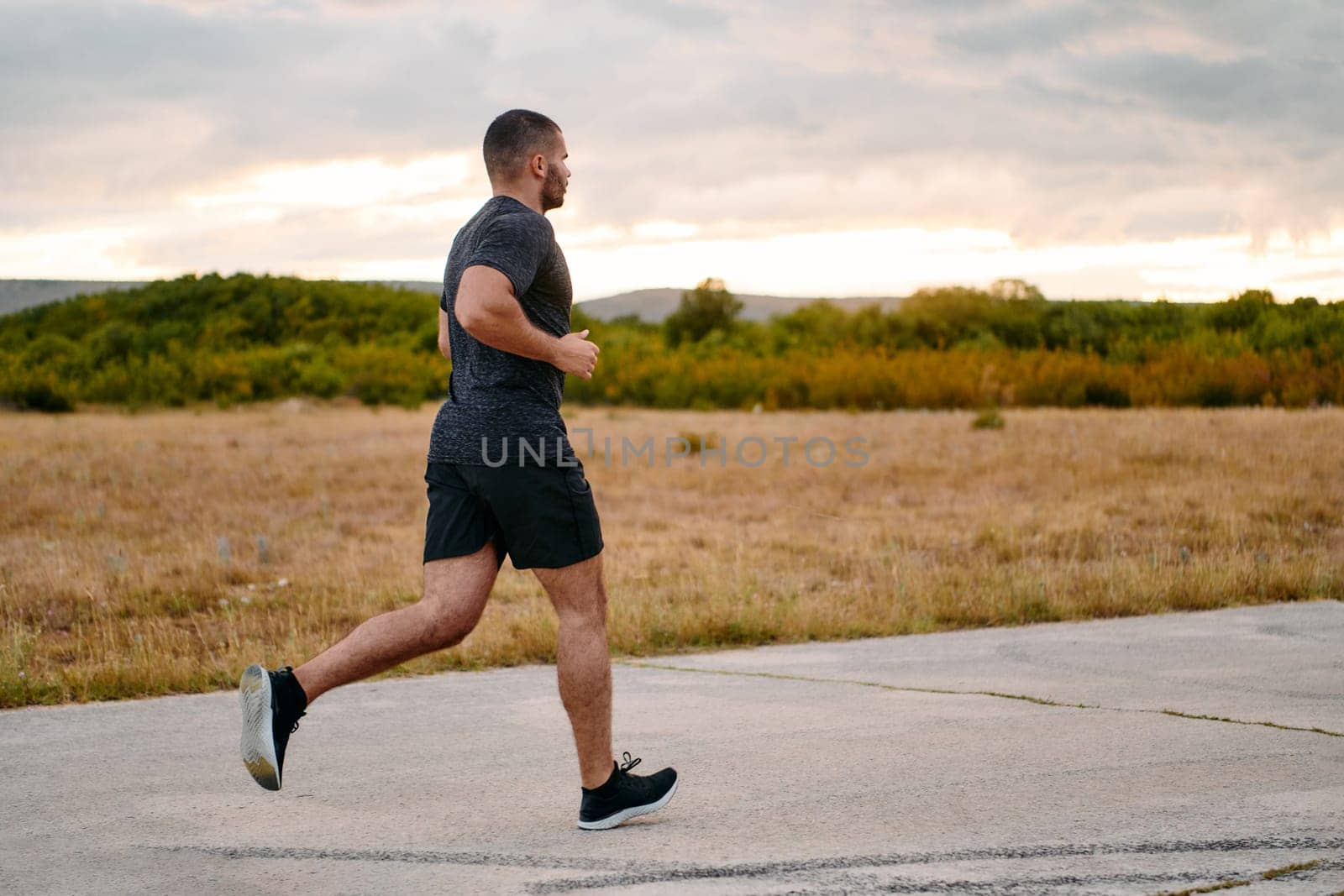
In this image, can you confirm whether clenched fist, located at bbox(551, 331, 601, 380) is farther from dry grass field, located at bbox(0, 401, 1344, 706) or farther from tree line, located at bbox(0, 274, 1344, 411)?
tree line, located at bbox(0, 274, 1344, 411)

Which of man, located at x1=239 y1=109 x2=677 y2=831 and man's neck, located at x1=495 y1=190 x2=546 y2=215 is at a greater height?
man's neck, located at x1=495 y1=190 x2=546 y2=215

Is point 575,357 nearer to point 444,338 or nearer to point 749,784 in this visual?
point 444,338

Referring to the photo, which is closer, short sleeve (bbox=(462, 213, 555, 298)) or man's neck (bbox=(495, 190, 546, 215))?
short sleeve (bbox=(462, 213, 555, 298))

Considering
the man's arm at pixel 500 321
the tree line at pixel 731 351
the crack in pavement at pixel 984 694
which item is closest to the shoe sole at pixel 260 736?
the man's arm at pixel 500 321

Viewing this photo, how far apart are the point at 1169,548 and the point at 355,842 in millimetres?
7709

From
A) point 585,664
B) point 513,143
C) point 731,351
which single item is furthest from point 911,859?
point 731,351

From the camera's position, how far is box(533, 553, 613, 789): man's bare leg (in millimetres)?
A: 4008

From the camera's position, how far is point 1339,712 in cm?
531

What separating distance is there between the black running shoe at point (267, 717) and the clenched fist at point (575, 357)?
128 centimetres

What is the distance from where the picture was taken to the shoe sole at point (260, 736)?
4.03 metres

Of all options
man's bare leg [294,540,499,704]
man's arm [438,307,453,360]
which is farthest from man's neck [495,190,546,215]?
man's bare leg [294,540,499,704]

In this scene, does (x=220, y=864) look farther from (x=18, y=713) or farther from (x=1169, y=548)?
(x=1169, y=548)

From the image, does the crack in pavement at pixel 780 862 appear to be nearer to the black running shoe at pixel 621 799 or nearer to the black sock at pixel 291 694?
the black running shoe at pixel 621 799

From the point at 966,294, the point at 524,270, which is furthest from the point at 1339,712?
the point at 966,294
